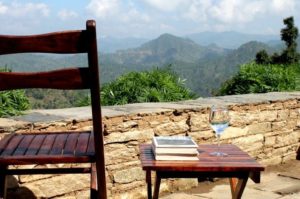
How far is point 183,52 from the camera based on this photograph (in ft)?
554

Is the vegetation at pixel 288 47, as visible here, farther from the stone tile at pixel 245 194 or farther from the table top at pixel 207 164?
the table top at pixel 207 164

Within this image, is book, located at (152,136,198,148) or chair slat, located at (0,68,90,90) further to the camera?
book, located at (152,136,198,148)

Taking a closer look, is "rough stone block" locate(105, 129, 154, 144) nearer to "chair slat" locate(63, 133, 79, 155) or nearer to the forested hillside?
"chair slat" locate(63, 133, 79, 155)

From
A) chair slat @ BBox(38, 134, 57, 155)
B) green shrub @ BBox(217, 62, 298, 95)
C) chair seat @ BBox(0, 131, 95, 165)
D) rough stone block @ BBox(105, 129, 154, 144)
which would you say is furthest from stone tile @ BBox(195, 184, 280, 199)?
green shrub @ BBox(217, 62, 298, 95)

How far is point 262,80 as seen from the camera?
18.9 ft

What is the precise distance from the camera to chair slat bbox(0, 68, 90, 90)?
1881 millimetres

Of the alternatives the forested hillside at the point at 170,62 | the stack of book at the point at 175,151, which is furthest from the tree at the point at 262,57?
the stack of book at the point at 175,151

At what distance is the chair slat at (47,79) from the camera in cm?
188

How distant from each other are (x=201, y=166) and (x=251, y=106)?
2146 mm

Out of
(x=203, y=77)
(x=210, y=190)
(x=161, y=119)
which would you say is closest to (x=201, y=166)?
(x=161, y=119)

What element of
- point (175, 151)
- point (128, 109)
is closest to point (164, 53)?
point (128, 109)

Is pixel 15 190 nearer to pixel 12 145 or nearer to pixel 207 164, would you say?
pixel 12 145

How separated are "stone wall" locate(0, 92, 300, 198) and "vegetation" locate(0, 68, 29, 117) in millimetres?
151

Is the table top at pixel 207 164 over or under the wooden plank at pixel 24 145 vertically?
under
